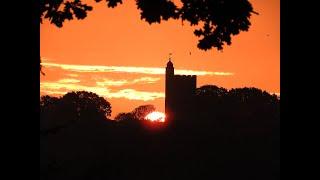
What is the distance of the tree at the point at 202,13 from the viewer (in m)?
8.27

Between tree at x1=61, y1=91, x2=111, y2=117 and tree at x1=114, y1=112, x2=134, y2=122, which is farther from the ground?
tree at x1=61, y1=91, x2=111, y2=117

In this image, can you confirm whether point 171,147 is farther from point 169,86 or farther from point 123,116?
point 169,86

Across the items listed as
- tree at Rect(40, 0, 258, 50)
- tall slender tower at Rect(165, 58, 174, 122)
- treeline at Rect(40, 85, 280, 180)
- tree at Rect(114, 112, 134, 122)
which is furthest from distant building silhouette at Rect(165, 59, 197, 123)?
tree at Rect(40, 0, 258, 50)

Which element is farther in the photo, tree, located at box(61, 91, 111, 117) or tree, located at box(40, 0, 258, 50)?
tree, located at box(61, 91, 111, 117)

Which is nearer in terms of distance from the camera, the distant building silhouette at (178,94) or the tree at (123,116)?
the distant building silhouette at (178,94)

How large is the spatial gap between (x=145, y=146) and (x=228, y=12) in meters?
81.9

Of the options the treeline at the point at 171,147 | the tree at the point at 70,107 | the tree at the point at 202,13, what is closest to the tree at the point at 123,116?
the tree at the point at 70,107

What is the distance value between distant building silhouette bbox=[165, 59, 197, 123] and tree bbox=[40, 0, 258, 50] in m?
130

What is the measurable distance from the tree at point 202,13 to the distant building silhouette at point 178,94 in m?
130

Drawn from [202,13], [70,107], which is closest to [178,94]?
[70,107]

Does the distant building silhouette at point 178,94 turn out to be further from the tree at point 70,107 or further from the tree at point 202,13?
the tree at point 202,13

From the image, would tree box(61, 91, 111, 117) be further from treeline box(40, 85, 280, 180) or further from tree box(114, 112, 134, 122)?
tree box(114, 112, 134, 122)

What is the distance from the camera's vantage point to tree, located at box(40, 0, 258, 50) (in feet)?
27.1
